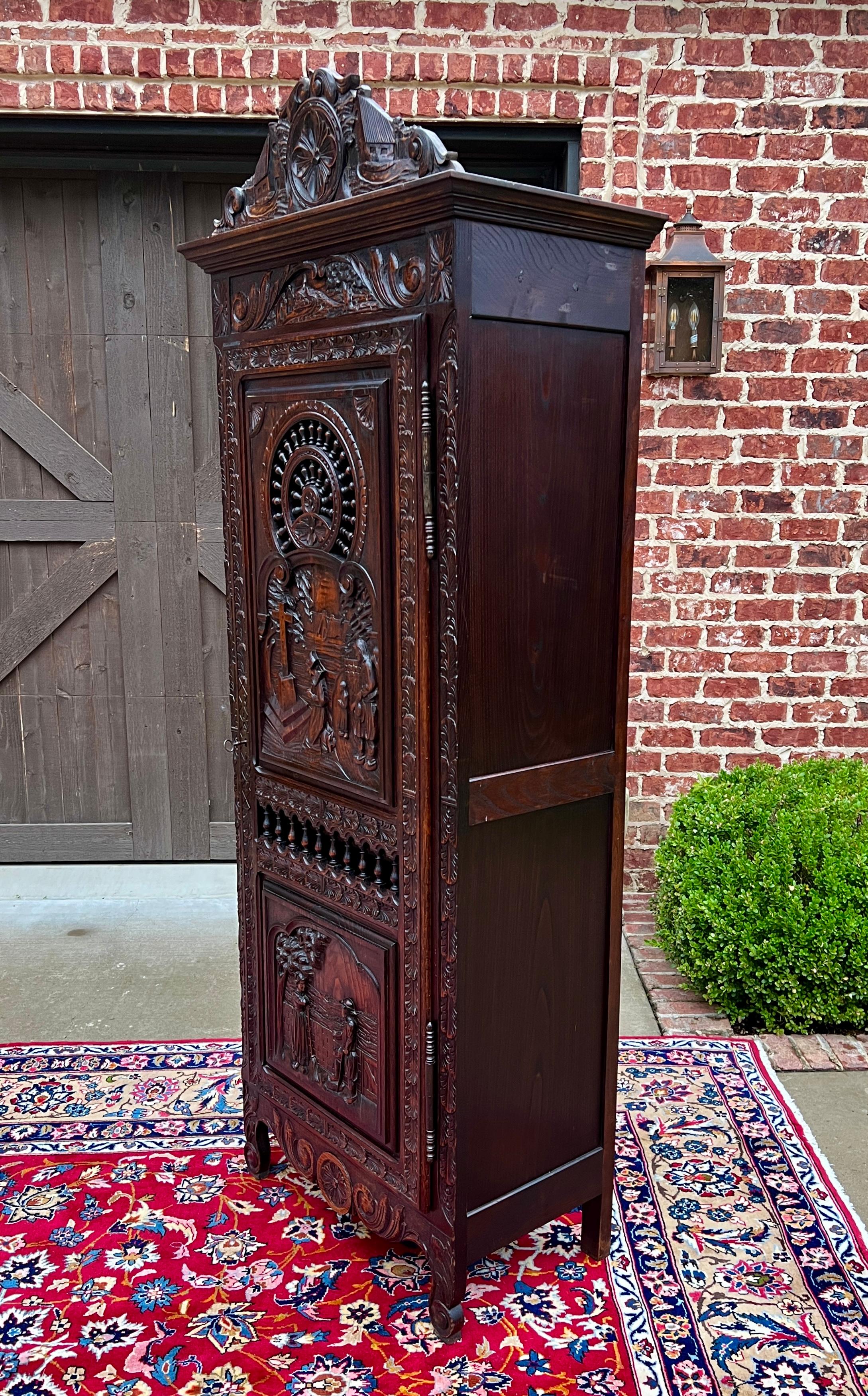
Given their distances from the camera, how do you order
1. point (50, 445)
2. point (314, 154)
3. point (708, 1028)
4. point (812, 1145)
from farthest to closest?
1. point (50, 445)
2. point (708, 1028)
3. point (812, 1145)
4. point (314, 154)

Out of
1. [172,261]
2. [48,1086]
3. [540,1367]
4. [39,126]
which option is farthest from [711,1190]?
[39,126]

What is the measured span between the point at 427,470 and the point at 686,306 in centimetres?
240

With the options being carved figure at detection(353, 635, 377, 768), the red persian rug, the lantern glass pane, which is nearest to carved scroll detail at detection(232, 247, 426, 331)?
carved figure at detection(353, 635, 377, 768)

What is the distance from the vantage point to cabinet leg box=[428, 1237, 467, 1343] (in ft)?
6.74

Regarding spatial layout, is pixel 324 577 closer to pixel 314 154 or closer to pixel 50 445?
pixel 314 154

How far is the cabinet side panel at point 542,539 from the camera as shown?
1893 millimetres

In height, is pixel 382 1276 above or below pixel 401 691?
below

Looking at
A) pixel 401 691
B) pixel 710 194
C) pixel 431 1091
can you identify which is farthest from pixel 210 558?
pixel 431 1091

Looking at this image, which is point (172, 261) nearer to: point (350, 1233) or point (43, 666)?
point (43, 666)

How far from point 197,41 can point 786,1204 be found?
3960 millimetres

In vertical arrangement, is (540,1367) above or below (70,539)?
below

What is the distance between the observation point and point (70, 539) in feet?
14.2

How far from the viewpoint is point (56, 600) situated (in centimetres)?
438

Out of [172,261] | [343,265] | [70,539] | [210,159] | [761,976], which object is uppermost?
[210,159]
